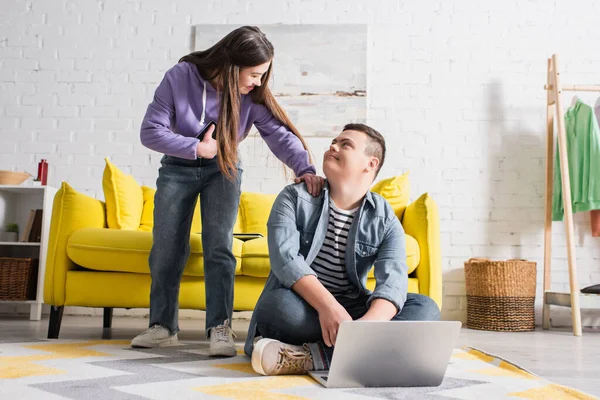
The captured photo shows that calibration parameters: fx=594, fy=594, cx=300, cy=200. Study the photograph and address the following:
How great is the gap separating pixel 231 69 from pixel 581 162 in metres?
2.51

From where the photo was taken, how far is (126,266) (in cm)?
235

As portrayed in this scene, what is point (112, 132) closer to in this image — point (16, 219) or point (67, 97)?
point (67, 97)

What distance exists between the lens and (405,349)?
126 centimetres

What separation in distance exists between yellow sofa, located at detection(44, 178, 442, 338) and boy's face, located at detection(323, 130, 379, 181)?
810 millimetres

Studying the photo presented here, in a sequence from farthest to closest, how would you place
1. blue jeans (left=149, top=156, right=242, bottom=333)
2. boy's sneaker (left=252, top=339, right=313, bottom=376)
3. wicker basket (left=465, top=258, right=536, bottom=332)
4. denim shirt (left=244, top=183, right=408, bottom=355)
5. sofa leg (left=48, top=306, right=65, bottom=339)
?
wicker basket (left=465, top=258, right=536, bottom=332)
sofa leg (left=48, top=306, right=65, bottom=339)
blue jeans (left=149, top=156, right=242, bottom=333)
denim shirt (left=244, top=183, right=408, bottom=355)
boy's sneaker (left=252, top=339, right=313, bottom=376)

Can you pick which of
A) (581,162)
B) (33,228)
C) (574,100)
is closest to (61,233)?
(33,228)

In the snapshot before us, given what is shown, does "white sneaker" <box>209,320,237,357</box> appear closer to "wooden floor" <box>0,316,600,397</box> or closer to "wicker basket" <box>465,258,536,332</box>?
"wooden floor" <box>0,316,600,397</box>

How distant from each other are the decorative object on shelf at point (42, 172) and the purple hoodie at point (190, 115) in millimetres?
2007

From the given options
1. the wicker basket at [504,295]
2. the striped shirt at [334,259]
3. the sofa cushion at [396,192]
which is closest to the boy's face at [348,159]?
the striped shirt at [334,259]

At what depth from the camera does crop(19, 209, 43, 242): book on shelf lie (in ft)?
11.4

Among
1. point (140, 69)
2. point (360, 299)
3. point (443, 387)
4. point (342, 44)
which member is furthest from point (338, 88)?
point (443, 387)

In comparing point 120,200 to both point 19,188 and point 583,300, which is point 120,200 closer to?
point 19,188

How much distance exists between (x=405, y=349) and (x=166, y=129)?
1.02 metres

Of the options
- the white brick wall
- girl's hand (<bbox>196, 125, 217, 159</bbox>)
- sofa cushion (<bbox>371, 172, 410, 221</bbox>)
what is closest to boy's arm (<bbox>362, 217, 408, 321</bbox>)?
girl's hand (<bbox>196, 125, 217, 159</bbox>)
